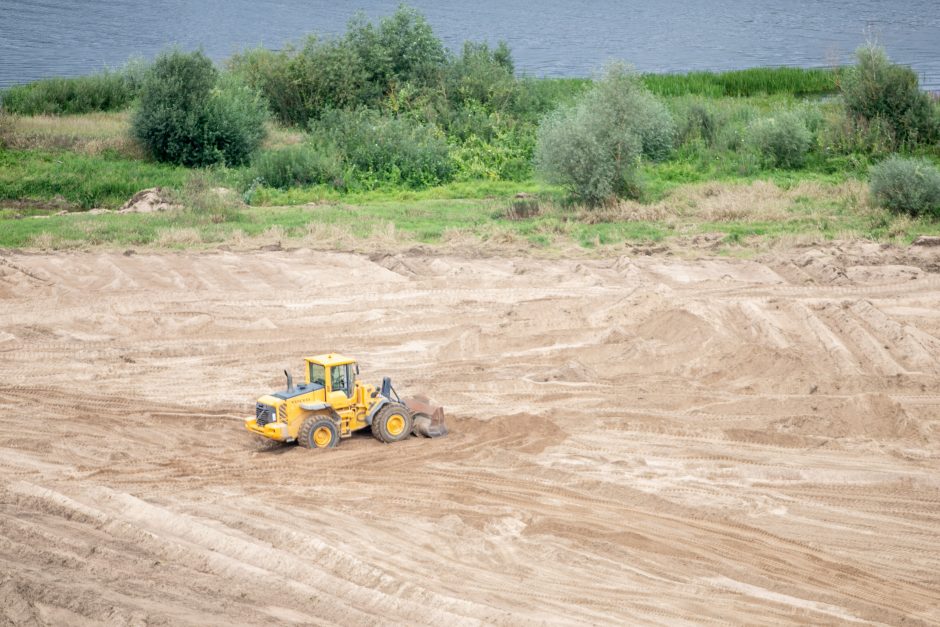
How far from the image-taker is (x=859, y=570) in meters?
10.6

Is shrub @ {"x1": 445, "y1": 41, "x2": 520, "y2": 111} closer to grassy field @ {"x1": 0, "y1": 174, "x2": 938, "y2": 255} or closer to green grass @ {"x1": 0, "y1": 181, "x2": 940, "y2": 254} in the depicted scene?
grassy field @ {"x1": 0, "y1": 174, "x2": 938, "y2": 255}

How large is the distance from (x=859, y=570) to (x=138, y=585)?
6.81 metres

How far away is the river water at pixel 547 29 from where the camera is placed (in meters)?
59.8

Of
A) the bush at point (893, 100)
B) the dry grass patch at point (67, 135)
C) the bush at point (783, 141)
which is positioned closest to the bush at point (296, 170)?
the dry grass patch at point (67, 135)

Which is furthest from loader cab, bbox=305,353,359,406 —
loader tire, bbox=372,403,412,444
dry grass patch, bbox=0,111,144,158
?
dry grass patch, bbox=0,111,144,158

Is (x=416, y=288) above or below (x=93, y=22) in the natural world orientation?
below

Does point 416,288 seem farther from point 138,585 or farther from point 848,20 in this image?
point 848,20

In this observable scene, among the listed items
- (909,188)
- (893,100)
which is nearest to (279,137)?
(893,100)

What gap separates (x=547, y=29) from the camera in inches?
3012

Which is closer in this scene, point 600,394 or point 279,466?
point 279,466

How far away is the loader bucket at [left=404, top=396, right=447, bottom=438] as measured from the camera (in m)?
14.3

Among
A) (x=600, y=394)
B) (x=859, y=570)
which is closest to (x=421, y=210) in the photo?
(x=600, y=394)

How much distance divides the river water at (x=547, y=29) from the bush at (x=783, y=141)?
17.7 m

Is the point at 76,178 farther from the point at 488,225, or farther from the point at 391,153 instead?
the point at 488,225
